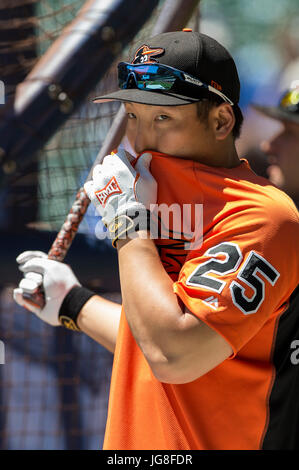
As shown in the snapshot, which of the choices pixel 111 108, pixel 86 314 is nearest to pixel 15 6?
pixel 111 108

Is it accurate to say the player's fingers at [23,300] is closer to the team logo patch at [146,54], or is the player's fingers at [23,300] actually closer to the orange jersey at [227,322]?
the orange jersey at [227,322]

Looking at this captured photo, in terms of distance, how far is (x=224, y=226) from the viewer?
0.82m

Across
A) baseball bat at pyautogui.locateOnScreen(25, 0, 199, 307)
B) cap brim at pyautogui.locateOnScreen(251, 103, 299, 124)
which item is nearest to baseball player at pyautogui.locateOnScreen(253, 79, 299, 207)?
cap brim at pyautogui.locateOnScreen(251, 103, 299, 124)

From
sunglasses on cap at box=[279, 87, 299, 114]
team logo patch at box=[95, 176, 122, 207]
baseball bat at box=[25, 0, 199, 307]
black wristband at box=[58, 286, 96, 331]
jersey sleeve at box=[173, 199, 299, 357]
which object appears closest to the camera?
jersey sleeve at box=[173, 199, 299, 357]

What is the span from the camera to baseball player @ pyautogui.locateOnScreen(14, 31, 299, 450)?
30.7 inches

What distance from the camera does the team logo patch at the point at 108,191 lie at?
0.88 m

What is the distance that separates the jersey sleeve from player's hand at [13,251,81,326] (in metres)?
0.54

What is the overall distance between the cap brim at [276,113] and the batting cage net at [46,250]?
1.11 feet

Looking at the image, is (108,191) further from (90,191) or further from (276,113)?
(276,113)

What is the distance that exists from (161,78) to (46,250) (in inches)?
38.2

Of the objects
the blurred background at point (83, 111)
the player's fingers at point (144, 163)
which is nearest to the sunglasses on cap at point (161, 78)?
the player's fingers at point (144, 163)

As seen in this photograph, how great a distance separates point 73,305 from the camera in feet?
4.16

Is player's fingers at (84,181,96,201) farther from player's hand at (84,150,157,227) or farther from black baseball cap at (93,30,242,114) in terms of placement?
black baseball cap at (93,30,242,114)
